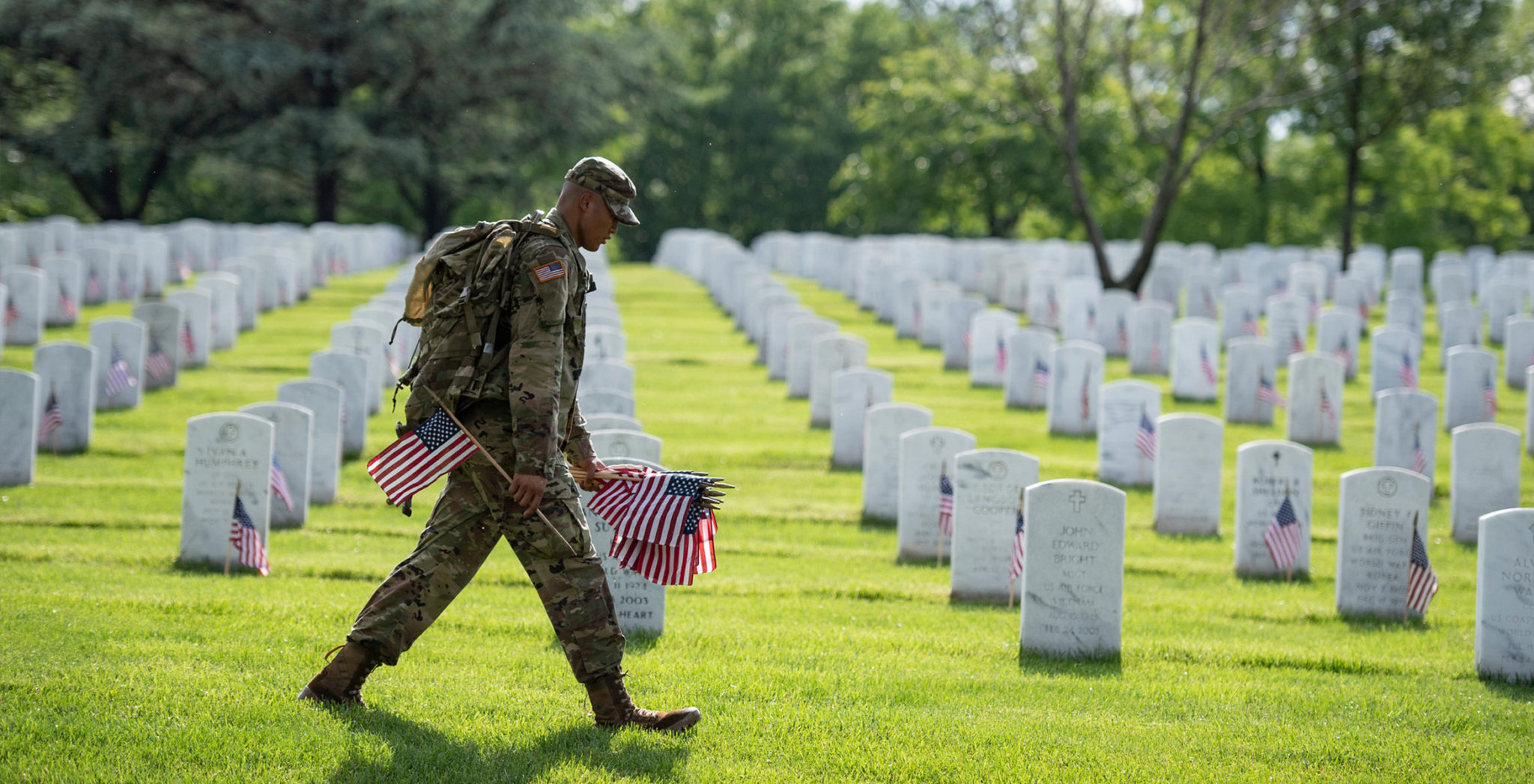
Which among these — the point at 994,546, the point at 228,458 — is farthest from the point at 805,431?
the point at 228,458

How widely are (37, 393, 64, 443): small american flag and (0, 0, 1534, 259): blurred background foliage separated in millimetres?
15309

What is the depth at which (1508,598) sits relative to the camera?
271 inches

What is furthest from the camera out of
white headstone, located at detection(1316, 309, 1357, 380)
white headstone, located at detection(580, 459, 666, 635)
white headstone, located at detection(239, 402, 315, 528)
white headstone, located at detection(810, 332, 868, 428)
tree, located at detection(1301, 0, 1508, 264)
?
tree, located at detection(1301, 0, 1508, 264)

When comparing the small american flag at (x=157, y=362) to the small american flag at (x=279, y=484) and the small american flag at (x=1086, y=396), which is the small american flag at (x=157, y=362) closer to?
the small american flag at (x=279, y=484)

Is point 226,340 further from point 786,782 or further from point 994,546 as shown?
point 786,782

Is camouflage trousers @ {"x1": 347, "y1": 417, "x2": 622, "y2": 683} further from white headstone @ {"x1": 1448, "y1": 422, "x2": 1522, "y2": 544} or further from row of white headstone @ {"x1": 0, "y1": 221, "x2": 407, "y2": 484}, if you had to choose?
white headstone @ {"x1": 1448, "y1": 422, "x2": 1522, "y2": 544}

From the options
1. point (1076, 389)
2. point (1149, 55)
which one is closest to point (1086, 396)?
point (1076, 389)

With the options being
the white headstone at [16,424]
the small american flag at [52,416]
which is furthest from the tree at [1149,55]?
the white headstone at [16,424]

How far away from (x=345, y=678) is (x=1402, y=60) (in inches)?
1036

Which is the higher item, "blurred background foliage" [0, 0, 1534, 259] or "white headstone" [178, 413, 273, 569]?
"blurred background foliage" [0, 0, 1534, 259]

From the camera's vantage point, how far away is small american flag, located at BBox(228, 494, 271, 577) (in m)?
8.11

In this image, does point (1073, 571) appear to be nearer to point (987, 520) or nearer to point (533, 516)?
point (987, 520)

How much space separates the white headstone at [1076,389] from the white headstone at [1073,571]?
7.47 m

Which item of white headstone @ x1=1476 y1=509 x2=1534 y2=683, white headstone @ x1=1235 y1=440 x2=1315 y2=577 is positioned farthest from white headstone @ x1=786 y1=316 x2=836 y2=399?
white headstone @ x1=1476 y1=509 x2=1534 y2=683
